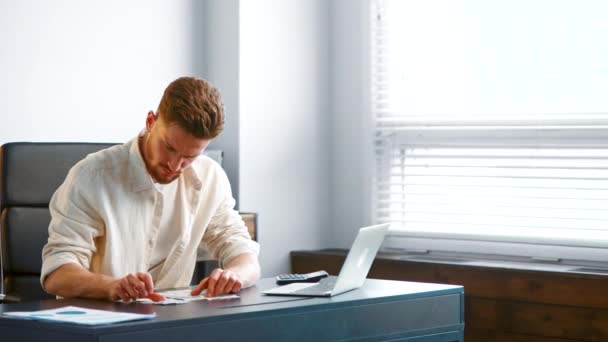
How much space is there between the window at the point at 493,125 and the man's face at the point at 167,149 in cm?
190

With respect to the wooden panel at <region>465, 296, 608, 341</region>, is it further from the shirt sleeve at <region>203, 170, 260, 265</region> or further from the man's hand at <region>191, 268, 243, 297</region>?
the man's hand at <region>191, 268, 243, 297</region>

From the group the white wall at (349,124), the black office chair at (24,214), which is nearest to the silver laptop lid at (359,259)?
the black office chair at (24,214)

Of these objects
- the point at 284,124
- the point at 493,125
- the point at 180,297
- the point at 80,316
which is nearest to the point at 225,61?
the point at 284,124

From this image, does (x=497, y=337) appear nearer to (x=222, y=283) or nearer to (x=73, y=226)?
(x=222, y=283)

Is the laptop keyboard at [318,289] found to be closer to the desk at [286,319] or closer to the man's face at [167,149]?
the desk at [286,319]

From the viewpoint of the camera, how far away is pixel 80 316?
2.07 m

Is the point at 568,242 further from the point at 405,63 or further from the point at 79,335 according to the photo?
the point at 79,335

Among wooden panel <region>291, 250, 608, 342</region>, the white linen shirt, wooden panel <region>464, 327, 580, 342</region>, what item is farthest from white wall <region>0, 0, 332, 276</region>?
the white linen shirt

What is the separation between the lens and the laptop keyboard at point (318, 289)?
2.55 meters

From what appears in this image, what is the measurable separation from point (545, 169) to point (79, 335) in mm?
2626

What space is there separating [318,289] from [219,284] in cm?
26

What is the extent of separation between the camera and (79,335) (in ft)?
6.35

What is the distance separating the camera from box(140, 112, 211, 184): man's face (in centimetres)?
258

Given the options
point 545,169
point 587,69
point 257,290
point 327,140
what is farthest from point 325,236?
point 257,290
